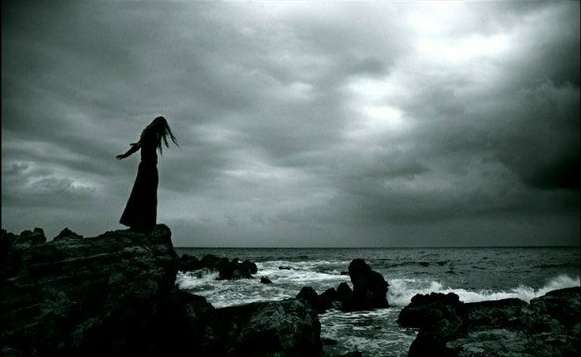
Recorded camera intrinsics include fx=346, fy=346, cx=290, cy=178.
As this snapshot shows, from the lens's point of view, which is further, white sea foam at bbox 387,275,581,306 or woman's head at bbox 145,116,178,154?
white sea foam at bbox 387,275,581,306

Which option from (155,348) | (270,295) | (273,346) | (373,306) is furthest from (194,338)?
(270,295)

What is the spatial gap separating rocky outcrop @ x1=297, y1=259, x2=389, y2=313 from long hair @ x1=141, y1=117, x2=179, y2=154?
1142 centimetres

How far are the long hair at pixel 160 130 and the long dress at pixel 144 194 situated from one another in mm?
99

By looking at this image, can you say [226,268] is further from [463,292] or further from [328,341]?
[328,341]

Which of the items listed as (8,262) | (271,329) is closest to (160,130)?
(8,262)

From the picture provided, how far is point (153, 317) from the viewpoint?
738 cm

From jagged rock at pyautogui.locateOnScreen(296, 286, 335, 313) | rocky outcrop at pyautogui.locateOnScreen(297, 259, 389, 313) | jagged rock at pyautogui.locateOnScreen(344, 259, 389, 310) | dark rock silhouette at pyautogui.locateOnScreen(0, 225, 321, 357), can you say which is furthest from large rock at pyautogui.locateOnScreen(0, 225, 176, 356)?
jagged rock at pyautogui.locateOnScreen(344, 259, 389, 310)

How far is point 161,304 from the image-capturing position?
7602mm

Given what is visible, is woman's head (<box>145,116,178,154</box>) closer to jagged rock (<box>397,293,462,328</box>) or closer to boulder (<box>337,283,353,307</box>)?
jagged rock (<box>397,293,462,328</box>)

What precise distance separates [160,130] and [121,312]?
505 cm

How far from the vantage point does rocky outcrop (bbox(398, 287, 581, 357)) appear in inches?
257

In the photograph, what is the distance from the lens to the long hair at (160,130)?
9.78 meters

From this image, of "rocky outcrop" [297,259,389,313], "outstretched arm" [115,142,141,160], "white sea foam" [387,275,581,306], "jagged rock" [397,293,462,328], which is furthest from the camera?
"white sea foam" [387,275,581,306]

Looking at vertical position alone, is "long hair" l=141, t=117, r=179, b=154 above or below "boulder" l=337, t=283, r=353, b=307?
above
